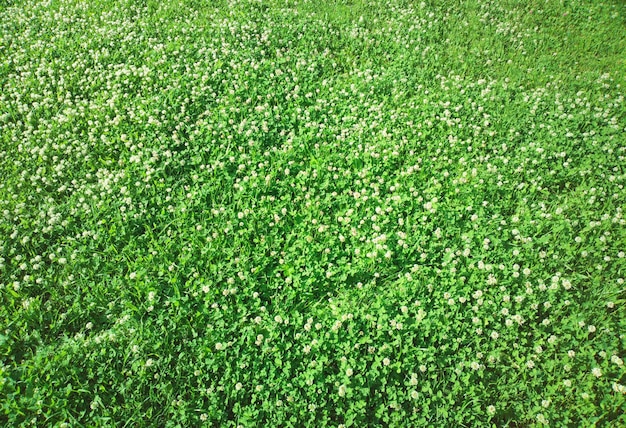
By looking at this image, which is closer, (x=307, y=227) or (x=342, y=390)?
(x=342, y=390)

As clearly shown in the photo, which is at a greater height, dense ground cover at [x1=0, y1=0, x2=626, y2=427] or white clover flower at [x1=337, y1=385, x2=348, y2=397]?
dense ground cover at [x1=0, y1=0, x2=626, y2=427]

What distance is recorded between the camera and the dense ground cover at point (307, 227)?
354 centimetres

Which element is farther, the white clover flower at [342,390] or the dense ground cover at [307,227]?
the dense ground cover at [307,227]

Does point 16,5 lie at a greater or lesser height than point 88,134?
greater

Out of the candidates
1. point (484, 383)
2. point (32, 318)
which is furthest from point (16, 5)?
point (484, 383)

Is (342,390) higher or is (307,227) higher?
(307,227)

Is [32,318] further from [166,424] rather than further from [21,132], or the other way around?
[21,132]

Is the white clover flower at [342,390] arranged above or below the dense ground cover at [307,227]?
below

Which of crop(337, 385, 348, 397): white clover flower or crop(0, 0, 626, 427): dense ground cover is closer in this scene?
crop(337, 385, 348, 397): white clover flower

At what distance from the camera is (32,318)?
3996 mm

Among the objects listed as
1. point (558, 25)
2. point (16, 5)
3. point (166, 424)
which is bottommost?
point (166, 424)

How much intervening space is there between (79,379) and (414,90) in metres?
5.74

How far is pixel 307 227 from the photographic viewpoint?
476 centimetres

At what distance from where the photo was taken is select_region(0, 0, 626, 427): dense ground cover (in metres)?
3.54
